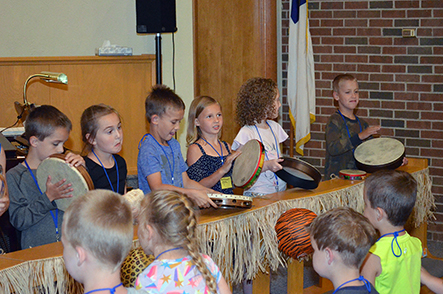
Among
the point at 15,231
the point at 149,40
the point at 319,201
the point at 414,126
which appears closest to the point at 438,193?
the point at 414,126

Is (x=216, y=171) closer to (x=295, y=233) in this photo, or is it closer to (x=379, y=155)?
(x=295, y=233)

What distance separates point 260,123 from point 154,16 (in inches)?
70.4

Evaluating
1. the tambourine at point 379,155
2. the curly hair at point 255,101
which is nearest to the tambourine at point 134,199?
the curly hair at point 255,101

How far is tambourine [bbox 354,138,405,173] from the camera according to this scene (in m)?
3.47

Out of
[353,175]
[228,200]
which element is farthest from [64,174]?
[353,175]

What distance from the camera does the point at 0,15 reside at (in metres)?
4.67

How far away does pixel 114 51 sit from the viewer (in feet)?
16.0

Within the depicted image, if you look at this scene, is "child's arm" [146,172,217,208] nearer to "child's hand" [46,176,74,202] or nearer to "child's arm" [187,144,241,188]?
"child's arm" [187,144,241,188]

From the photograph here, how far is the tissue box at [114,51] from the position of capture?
4.83m

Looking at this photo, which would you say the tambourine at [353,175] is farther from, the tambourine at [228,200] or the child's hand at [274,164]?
the tambourine at [228,200]

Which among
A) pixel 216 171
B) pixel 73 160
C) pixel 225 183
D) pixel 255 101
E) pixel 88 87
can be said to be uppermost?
pixel 88 87

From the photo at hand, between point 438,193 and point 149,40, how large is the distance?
10.4ft

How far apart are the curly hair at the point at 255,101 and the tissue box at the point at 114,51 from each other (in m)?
1.80

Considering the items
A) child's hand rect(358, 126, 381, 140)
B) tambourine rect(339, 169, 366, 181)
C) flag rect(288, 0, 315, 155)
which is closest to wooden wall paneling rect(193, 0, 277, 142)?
flag rect(288, 0, 315, 155)
